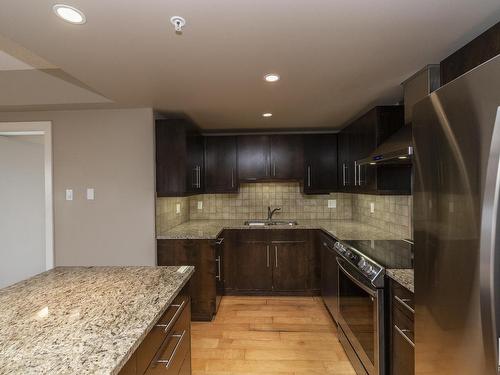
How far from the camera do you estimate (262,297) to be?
12.1 ft

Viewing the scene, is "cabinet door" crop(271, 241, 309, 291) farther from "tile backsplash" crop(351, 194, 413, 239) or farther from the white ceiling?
the white ceiling

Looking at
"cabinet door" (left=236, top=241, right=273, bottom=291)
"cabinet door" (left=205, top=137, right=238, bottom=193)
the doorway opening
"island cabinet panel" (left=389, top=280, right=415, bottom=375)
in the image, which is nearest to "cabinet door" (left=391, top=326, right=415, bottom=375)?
"island cabinet panel" (left=389, top=280, right=415, bottom=375)

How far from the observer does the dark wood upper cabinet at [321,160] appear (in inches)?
159

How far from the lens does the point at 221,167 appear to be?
4.09 m

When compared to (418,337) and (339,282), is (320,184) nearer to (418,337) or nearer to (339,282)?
Result: (339,282)

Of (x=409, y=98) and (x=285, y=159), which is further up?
(x=409, y=98)

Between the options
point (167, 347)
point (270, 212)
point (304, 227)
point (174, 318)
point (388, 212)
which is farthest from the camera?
point (270, 212)

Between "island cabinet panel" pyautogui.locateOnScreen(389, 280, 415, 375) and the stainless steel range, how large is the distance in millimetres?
68

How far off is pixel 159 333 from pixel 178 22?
55.8 inches

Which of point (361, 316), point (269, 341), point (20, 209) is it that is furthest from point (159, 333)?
point (20, 209)

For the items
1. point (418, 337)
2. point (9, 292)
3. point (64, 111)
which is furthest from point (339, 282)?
point (64, 111)

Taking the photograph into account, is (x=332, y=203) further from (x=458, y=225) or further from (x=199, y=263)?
(x=458, y=225)

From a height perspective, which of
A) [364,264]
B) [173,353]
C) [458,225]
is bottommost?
[173,353]

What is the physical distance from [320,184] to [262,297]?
1706 millimetres
